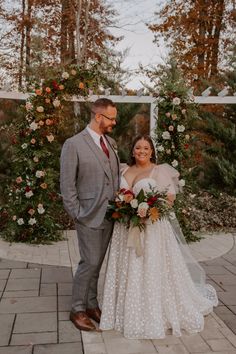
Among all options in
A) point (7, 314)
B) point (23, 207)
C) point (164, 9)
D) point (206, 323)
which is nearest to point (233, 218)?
point (23, 207)

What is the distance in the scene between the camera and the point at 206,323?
3.89 metres

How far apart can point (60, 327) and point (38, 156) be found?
333 centimetres

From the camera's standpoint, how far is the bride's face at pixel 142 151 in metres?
3.73

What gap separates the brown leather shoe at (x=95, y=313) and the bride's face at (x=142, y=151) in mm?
1347

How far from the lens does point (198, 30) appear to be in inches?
739

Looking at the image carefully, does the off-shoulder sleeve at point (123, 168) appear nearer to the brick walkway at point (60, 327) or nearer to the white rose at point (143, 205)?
the white rose at point (143, 205)

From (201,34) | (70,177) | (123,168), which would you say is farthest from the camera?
(201,34)

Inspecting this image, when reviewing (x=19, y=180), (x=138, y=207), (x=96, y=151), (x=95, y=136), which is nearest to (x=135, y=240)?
(x=138, y=207)

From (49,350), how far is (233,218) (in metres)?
5.75

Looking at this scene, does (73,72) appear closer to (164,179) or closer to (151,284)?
(164,179)

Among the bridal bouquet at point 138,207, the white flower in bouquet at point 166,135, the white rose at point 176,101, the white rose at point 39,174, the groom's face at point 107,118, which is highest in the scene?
the white rose at point 176,101

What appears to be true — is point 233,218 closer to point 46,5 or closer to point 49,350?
→ point 49,350

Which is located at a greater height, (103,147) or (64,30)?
(64,30)

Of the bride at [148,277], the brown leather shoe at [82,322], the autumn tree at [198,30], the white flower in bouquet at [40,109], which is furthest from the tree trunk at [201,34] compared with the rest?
the brown leather shoe at [82,322]
